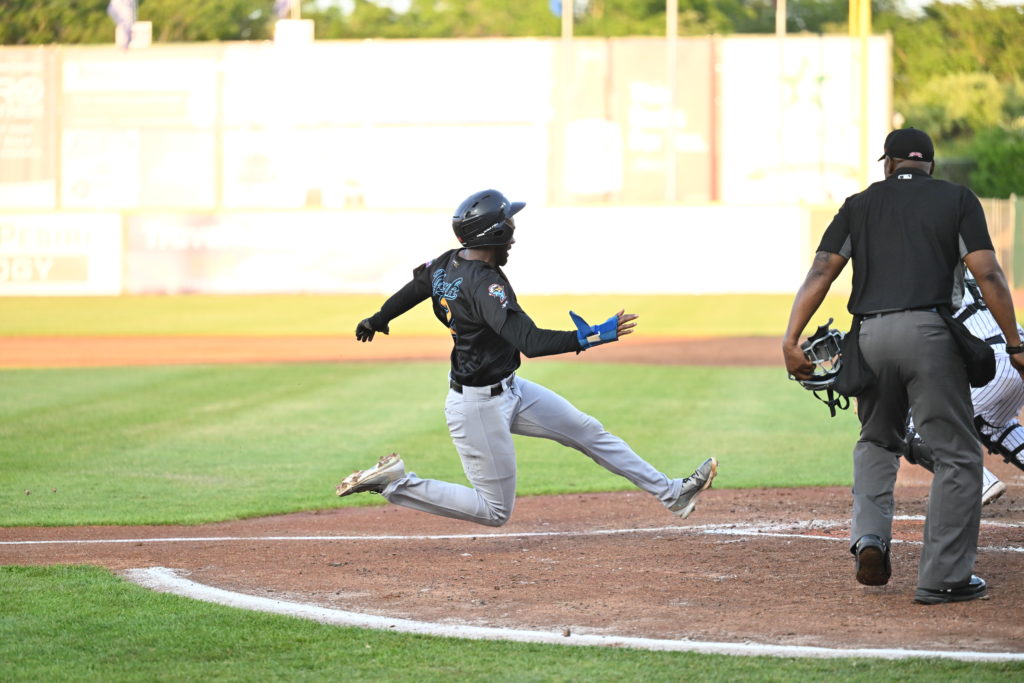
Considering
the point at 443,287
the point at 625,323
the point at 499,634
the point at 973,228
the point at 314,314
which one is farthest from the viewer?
the point at 314,314

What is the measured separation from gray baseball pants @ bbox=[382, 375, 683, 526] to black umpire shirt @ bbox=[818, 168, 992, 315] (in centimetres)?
159

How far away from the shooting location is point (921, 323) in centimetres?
584

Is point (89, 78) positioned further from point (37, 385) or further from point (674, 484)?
point (674, 484)

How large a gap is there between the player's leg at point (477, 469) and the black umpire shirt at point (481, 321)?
11 cm

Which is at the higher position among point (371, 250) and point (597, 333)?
point (371, 250)

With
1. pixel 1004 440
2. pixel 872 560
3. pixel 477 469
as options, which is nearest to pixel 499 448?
pixel 477 469

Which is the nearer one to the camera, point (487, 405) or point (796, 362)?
point (796, 362)

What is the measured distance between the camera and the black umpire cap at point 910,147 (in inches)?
238

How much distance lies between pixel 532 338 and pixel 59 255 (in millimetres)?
30242

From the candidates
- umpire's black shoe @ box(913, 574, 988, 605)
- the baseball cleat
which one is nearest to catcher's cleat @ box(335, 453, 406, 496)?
umpire's black shoe @ box(913, 574, 988, 605)

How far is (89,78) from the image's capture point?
4784 cm

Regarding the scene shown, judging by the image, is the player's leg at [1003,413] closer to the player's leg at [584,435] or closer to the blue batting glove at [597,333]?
the player's leg at [584,435]

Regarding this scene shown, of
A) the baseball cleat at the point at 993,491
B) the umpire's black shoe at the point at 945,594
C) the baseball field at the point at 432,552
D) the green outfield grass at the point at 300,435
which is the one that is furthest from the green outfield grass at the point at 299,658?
the baseball cleat at the point at 993,491

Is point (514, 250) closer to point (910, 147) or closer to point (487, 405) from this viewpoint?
point (487, 405)
